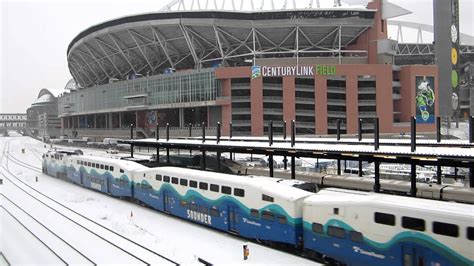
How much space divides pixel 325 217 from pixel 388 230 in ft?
9.25

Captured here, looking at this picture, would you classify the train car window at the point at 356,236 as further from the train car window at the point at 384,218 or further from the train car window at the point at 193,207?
the train car window at the point at 193,207

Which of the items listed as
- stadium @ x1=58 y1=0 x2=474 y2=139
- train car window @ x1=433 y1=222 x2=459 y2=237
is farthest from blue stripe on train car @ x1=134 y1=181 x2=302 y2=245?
stadium @ x1=58 y1=0 x2=474 y2=139

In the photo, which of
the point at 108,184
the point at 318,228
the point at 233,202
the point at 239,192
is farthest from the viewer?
the point at 108,184

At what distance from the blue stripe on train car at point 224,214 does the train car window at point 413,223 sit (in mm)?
4937

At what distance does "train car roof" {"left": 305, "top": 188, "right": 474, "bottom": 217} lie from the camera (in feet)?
44.1

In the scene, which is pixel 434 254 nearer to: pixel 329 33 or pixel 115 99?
pixel 329 33

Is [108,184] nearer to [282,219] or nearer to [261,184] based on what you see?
[261,184]

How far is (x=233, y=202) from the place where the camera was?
69.1 ft

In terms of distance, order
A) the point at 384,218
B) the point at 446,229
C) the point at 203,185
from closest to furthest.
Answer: the point at 446,229
the point at 384,218
the point at 203,185

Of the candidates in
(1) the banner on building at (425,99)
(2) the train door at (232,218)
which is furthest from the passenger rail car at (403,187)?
(1) the banner on building at (425,99)

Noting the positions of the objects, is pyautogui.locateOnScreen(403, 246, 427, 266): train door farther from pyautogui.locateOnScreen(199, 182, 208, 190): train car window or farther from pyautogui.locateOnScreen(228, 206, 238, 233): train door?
pyautogui.locateOnScreen(199, 182, 208, 190): train car window

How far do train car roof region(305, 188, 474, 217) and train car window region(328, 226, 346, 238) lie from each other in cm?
104

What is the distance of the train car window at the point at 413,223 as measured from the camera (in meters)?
13.6

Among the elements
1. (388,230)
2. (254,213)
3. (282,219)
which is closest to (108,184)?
(254,213)
